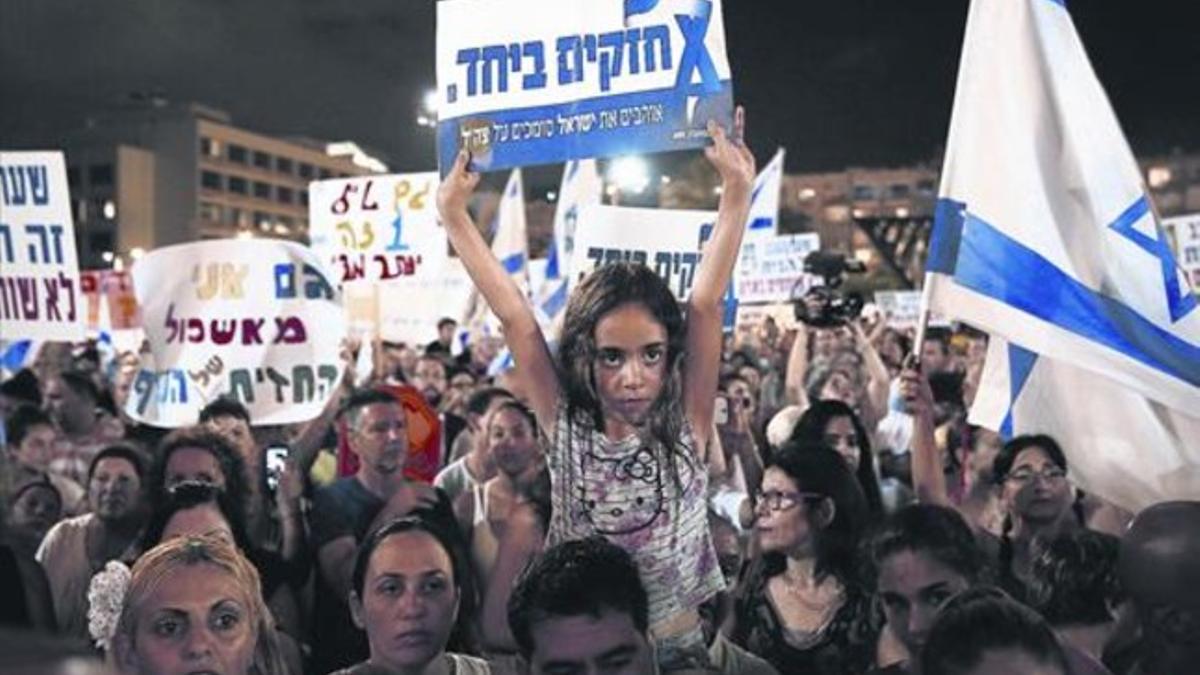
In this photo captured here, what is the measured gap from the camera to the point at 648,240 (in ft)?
22.3

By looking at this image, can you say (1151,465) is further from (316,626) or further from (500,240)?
(500,240)

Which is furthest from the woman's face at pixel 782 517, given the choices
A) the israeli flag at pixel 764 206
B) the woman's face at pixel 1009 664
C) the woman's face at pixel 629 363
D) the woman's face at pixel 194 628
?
the israeli flag at pixel 764 206

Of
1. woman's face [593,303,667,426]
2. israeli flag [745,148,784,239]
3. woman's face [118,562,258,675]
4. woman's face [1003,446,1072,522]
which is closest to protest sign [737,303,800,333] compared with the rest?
israeli flag [745,148,784,239]

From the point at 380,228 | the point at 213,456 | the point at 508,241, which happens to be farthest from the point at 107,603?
the point at 508,241

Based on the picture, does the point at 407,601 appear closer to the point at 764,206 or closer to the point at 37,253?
the point at 37,253

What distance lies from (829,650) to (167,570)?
1.80 m

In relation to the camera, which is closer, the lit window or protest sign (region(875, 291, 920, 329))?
protest sign (region(875, 291, 920, 329))

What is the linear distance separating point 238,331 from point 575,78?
3717 mm

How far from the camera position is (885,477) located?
732 cm

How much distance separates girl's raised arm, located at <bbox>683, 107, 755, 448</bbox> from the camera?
3.45 meters

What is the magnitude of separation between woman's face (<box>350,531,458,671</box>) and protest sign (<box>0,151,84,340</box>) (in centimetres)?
511

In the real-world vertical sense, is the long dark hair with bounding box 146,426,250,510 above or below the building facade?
below

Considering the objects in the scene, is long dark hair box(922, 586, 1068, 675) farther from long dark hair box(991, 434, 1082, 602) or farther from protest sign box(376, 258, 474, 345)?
protest sign box(376, 258, 474, 345)

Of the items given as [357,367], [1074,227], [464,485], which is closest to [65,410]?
[357,367]
